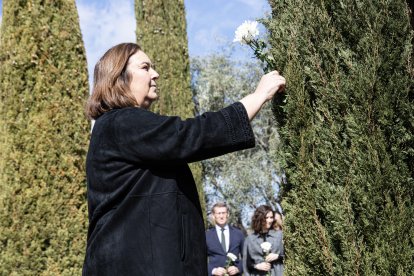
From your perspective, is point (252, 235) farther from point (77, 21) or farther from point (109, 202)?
point (109, 202)

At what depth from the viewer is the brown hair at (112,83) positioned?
107 inches

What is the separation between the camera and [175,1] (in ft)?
44.0

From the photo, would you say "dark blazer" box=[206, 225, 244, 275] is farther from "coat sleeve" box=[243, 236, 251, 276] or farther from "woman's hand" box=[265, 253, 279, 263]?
"woman's hand" box=[265, 253, 279, 263]

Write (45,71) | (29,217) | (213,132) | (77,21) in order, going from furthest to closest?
(77,21) → (45,71) → (29,217) → (213,132)

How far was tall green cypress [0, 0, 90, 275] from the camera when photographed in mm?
6859

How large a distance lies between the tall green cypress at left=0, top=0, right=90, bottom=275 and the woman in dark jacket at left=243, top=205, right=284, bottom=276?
242 centimetres

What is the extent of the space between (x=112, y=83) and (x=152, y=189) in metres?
0.58

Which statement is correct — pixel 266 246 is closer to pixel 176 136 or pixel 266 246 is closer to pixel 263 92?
pixel 263 92

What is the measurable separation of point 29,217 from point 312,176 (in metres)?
4.94

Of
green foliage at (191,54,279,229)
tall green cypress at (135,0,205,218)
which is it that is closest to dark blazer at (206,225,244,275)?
tall green cypress at (135,0,205,218)

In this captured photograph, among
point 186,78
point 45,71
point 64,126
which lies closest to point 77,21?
point 45,71

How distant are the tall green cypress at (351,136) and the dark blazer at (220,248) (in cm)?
555

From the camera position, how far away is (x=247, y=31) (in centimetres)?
321

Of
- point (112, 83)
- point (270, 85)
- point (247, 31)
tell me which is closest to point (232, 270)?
point (247, 31)
